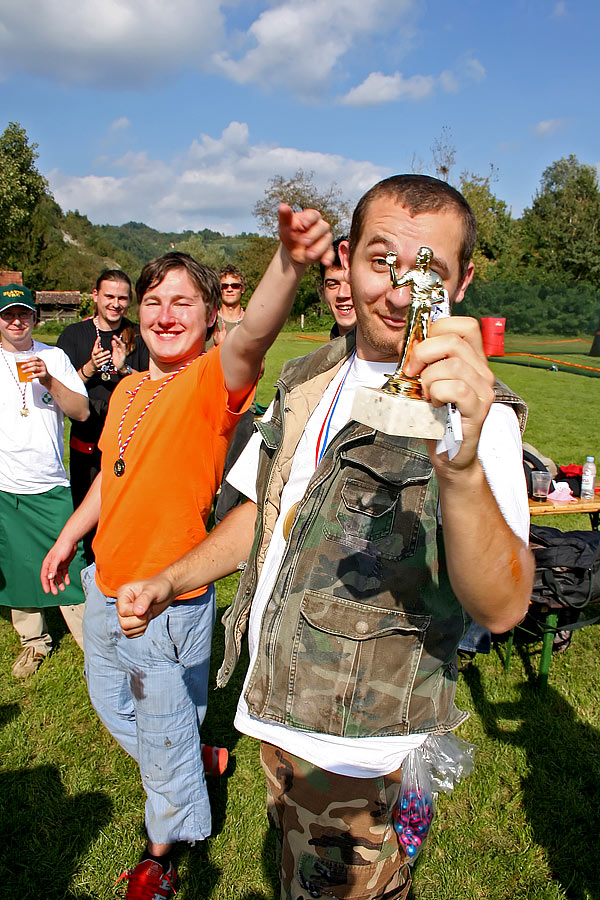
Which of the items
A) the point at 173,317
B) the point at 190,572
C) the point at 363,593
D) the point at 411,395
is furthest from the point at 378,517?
the point at 173,317

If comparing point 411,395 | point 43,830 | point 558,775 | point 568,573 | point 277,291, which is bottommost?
point 43,830

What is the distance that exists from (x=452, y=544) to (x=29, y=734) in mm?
3452

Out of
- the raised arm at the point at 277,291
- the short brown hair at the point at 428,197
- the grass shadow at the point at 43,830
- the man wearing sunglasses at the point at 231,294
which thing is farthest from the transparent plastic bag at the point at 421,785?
the man wearing sunglasses at the point at 231,294

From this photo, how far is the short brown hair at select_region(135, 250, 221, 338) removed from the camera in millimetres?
2514

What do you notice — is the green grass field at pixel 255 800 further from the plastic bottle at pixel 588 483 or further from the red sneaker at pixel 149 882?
the plastic bottle at pixel 588 483

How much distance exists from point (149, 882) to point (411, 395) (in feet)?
8.46

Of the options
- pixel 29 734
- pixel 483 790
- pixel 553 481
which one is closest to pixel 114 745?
pixel 29 734

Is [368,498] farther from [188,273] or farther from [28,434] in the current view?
[28,434]

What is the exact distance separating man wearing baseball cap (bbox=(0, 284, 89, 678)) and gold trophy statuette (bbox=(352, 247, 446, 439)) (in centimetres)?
326

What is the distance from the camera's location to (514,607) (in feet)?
4.28

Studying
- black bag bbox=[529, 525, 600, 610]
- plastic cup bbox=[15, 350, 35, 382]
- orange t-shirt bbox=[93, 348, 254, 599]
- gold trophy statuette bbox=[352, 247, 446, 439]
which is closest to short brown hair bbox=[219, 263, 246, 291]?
plastic cup bbox=[15, 350, 35, 382]

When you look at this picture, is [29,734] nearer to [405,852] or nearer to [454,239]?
[405,852]

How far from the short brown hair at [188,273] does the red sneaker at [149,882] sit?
7.59 ft

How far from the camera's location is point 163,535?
2406 millimetres
